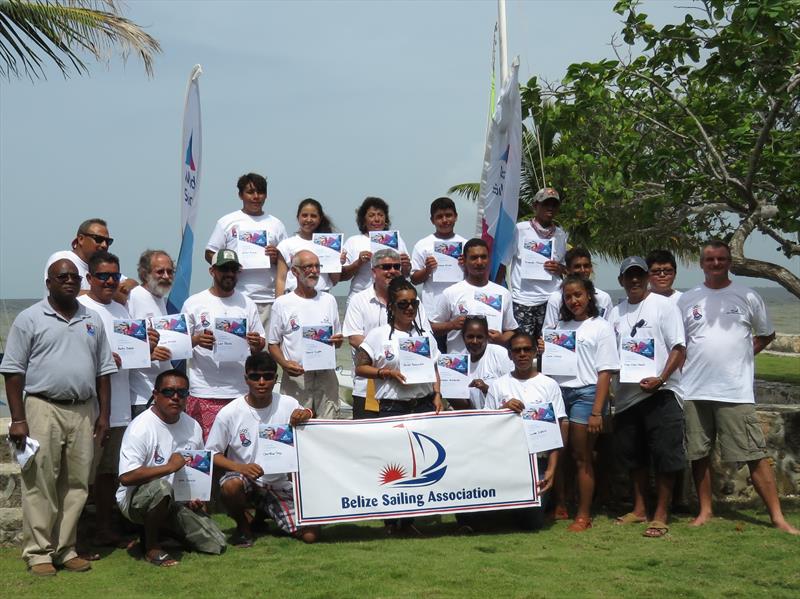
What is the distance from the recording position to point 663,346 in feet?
24.9

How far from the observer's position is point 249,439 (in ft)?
23.4

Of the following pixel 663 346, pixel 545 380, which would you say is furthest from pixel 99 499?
pixel 663 346

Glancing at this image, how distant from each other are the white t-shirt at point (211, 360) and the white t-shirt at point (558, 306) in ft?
7.76

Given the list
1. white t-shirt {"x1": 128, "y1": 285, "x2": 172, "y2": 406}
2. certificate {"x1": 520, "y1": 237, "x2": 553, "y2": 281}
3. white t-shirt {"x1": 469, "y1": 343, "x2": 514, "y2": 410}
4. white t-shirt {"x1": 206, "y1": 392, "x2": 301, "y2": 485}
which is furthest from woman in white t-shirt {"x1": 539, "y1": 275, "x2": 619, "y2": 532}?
white t-shirt {"x1": 128, "y1": 285, "x2": 172, "y2": 406}

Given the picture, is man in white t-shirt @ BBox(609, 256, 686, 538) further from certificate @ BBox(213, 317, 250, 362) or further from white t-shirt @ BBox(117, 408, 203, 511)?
white t-shirt @ BBox(117, 408, 203, 511)

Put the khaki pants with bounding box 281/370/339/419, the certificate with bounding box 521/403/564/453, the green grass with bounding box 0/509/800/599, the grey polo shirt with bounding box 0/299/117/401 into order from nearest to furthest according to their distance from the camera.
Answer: the green grass with bounding box 0/509/800/599 → the grey polo shirt with bounding box 0/299/117/401 → the certificate with bounding box 521/403/564/453 → the khaki pants with bounding box 281/370/339/419

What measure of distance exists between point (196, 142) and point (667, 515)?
217 inches

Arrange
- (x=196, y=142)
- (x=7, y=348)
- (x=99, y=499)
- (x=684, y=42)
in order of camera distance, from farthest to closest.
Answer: (x=196, y=142) < (x=684, y=42) < (x=99, y=499) < (x=7, y=348)

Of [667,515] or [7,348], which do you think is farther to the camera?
[667,515]

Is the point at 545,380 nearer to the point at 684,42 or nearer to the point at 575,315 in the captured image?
the point at 575,315

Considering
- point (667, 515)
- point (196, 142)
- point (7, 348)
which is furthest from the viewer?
point (196, 142)

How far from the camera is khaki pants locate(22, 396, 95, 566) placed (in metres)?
6.33

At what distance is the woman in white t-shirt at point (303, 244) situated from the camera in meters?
8.60

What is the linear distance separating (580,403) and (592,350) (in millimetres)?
432
